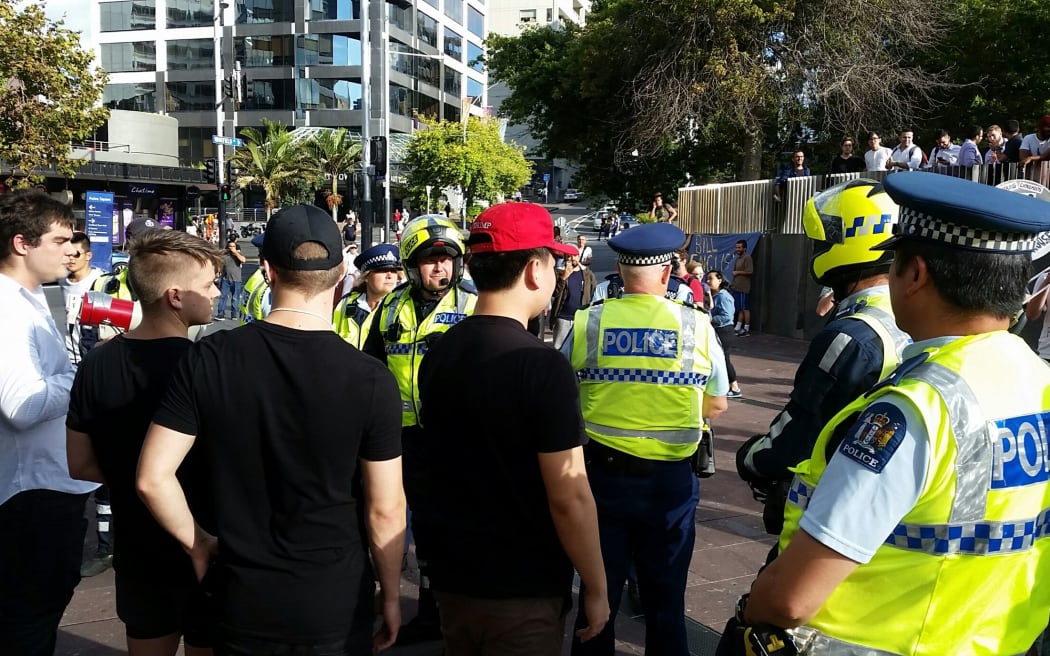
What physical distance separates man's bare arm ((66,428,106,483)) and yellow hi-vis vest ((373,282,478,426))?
5.66 feet

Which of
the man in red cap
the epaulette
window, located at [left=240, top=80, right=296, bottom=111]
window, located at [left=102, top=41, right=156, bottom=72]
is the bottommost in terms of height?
the epaulette

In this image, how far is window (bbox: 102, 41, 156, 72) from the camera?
58.9 metres

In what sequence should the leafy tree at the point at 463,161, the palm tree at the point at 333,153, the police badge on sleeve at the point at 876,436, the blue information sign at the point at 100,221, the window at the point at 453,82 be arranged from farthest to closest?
1. the window at the point at 453,82
2. the palm tree at the point at 333,153
3. the leafy tree at the point at 463,161
4. the blue information sign at the point at 100,221
5. the police badge on sleeve at the point at 876,436

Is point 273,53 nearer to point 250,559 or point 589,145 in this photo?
point 589,145

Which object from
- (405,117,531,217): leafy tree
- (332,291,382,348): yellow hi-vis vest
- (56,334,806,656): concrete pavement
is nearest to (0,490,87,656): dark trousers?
(56,334,806,656): concrete pavement

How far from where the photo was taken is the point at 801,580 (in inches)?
61.8

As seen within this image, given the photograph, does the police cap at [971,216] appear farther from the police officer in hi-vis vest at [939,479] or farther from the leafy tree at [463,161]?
the leafy tree at [463,161]

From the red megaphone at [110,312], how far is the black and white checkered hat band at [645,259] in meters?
1.98

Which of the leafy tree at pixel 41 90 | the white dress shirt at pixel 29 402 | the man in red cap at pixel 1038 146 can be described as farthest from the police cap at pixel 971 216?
the leafy tree at pixel 41 90

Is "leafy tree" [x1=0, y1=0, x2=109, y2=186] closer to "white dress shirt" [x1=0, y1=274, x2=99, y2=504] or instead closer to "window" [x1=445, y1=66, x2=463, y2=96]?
"white dress shirt" [x1=0, y1=274, x2=99, y2=504]

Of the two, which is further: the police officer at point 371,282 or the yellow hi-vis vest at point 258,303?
the yellow hi-vis vest at point 258,303

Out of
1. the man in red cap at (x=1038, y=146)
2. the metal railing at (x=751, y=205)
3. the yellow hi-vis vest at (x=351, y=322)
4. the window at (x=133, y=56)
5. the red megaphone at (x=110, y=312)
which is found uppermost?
the window at (x=133, y=56)

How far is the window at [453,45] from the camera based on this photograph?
68875mm

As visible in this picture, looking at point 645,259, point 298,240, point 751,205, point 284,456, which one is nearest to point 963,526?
point 284,456
